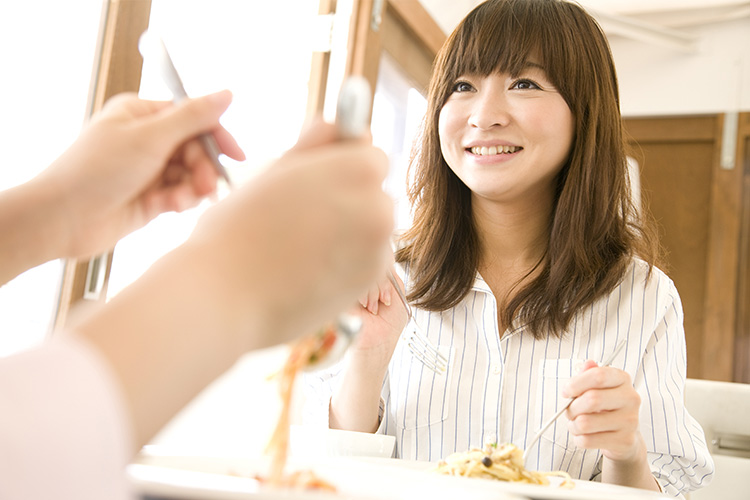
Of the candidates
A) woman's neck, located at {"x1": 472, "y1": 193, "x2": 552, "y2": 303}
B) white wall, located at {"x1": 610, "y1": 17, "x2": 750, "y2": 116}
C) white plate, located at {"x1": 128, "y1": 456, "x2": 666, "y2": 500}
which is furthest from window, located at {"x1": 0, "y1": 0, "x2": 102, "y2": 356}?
white wall, located at {"x1": 610, "y1": 17, "x2": 750, "y2": 116}

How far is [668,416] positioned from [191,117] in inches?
38.1

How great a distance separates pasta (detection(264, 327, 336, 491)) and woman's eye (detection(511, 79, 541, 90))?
0.97 m

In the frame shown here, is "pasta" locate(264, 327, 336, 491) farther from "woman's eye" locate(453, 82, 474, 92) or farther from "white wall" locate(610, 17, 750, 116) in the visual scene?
"white wall" locate(610, 17, 750, 116)

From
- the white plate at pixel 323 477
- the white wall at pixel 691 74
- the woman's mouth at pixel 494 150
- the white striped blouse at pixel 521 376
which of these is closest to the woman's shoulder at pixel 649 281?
the white striped blouse at pixel 521 376

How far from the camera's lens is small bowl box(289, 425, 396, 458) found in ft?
2.62

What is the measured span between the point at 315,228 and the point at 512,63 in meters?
1.10

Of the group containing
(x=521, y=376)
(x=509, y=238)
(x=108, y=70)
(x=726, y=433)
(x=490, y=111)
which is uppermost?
(x=108, y=70)

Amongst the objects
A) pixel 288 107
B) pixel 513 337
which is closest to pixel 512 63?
pixel 513 337

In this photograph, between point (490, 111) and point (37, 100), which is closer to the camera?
point (490, 111)

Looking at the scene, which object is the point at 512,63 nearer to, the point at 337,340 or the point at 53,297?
the point at 337,340

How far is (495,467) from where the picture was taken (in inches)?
30.2

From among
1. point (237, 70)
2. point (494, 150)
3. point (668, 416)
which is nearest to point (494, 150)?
point (494, 150)

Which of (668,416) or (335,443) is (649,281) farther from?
(335,443)

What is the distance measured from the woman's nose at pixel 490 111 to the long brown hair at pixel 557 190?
0.05 m
